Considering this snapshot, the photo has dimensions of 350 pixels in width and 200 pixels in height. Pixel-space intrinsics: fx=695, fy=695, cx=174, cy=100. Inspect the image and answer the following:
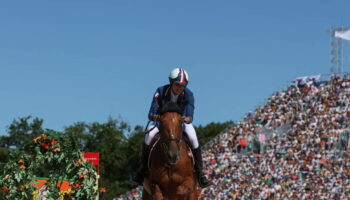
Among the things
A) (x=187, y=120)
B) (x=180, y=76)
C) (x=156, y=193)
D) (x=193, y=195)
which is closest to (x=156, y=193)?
(x=156, y=193)

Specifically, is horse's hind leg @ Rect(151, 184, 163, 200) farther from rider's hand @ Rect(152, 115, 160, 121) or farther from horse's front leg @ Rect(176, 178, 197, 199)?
rider's hand @ Rect(152, 115, 160, 121)

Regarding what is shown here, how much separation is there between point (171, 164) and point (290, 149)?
4033cm

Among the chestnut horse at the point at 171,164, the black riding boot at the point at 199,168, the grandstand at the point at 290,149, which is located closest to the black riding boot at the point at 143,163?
the chestnut horse at the point at 171,164

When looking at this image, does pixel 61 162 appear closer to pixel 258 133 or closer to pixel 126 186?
pixel 258 133

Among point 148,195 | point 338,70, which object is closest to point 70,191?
point 148,195

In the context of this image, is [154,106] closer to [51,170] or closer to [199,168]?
[199,168]

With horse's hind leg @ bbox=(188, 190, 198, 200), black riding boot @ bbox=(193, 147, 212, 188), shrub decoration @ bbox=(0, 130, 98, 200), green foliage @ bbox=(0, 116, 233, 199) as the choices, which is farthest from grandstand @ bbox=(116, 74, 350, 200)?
horse's hind leg @ bbox=(188, 190, 198, 200)

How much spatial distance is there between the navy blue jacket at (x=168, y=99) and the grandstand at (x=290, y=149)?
30.4 meters

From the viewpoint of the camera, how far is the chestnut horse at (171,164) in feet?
42.4

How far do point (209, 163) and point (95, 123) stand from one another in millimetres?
29418

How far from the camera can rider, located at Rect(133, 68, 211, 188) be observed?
44.4 feet

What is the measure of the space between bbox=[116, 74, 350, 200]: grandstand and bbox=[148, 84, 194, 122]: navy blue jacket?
30.4 metres

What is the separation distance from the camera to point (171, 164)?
13.3m

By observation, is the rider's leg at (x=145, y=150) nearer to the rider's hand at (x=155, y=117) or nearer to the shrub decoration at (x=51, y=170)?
the rider's hand at (x=155, y=117)
